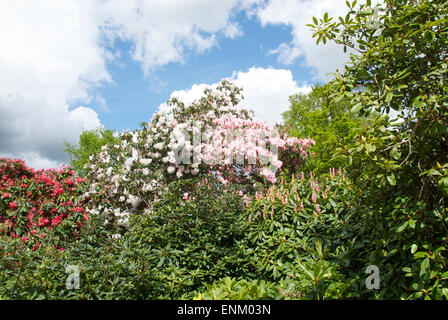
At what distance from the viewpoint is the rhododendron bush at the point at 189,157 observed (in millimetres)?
7574

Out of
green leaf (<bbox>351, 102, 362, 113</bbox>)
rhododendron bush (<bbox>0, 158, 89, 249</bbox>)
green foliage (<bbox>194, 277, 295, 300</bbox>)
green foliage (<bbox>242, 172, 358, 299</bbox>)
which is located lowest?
green foliage (<bbox>194, 277, 295, 300</bbox>)

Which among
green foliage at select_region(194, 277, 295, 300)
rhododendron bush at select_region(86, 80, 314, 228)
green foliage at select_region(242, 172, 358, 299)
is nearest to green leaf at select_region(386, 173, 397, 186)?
green foliage at select_region(242, 172, 358, 299)

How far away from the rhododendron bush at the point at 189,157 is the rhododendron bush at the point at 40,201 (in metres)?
0.51

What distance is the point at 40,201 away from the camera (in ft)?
26.4

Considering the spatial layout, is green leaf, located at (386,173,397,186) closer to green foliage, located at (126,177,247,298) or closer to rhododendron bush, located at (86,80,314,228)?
green foliage, located at (126,177,247,298)

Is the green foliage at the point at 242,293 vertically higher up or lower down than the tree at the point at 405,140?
lower down

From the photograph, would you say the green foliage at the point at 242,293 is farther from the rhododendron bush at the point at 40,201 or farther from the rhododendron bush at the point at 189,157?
the rhododendron bush at the point at 40,201

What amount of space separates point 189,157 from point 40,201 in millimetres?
4032

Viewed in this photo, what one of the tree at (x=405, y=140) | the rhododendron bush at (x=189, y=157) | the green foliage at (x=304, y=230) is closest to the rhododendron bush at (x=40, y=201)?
the rhododendron bush at (x=189, y=157)

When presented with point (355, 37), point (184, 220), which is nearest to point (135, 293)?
point (184, 220)

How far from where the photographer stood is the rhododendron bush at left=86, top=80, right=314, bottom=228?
298 inches

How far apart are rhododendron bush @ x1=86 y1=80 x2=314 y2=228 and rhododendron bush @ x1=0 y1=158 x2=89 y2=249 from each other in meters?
0.51

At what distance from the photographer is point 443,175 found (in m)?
2.50

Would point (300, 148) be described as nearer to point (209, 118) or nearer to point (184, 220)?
point (209, 118)
